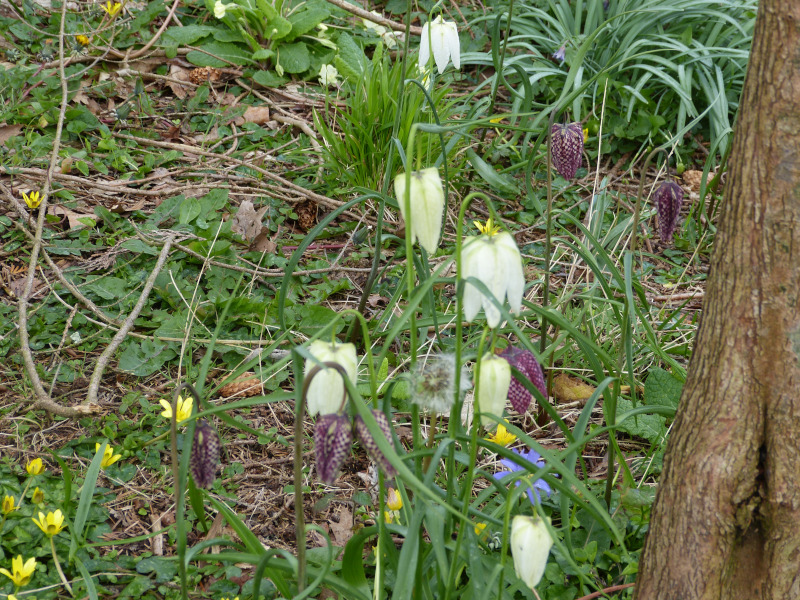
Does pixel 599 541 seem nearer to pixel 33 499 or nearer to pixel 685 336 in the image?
pixel 685 336

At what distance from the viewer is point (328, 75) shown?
307 centimetres

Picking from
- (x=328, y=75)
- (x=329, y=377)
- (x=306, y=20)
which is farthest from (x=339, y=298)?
(x=306, y=20)

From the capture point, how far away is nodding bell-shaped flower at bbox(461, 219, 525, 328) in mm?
999

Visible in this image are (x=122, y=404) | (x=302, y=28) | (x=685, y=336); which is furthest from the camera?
(x=302, y=28)

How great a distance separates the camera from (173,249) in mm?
2328

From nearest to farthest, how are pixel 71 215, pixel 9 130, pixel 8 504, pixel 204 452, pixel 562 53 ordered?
pixel 204 452 → pixel 8 504 → pixel 71 215 → pixel 9 130 → pixel 562 53

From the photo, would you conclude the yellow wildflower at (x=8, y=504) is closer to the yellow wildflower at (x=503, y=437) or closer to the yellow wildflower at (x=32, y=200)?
the yellow wildflower at (x=503, y=437)

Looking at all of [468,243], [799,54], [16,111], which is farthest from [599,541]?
[16,111]

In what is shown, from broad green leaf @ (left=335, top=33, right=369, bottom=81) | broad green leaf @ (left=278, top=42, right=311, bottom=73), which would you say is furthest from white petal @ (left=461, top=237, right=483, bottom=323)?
broad green leaf @ (left=278, top=42, right=311, bottom=73)

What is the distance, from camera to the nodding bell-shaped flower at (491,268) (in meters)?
1.00

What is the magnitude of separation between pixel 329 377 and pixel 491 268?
255 mm

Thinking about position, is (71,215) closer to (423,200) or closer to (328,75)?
(328,75)

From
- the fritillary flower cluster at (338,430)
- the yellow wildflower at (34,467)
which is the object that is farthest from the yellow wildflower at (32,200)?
the fritillary flower cluster at (338,430)

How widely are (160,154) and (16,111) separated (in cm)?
54
